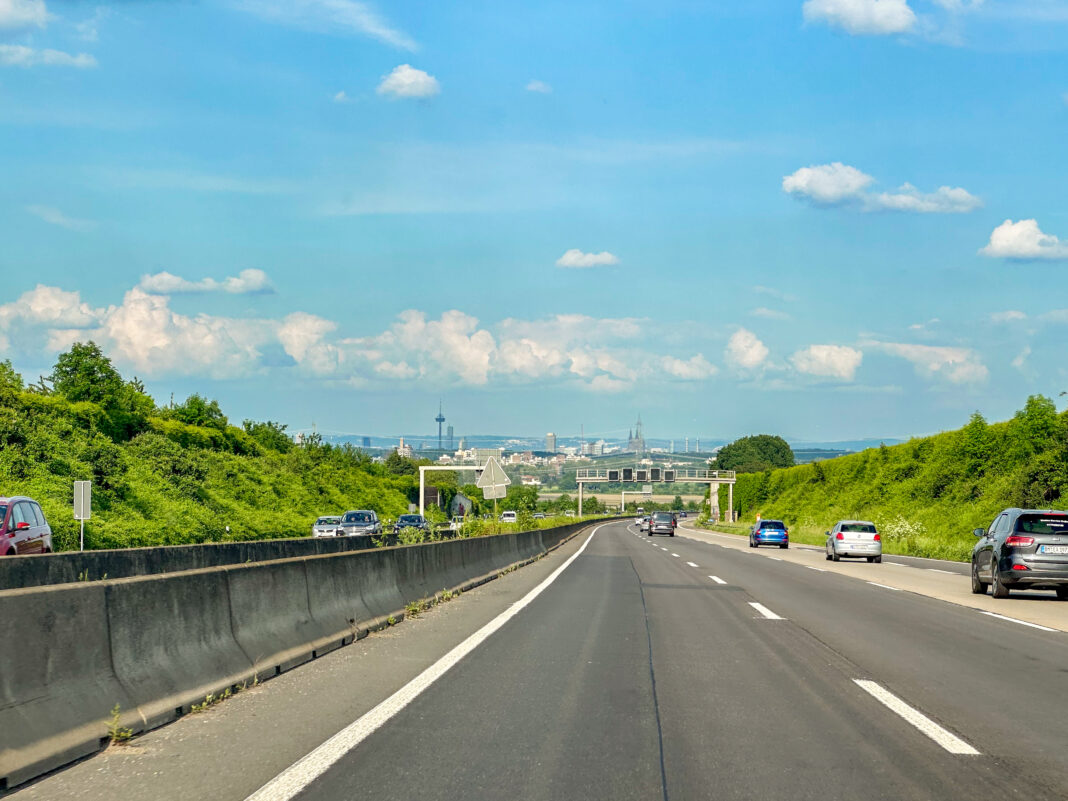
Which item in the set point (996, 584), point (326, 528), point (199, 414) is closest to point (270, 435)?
point (199, 414)

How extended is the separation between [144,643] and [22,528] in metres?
13.8

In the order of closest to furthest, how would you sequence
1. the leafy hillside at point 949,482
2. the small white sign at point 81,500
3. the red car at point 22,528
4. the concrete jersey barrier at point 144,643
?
1. the concrete jersey barrier at point 144,643
2. the red car at point 22,528
3. the small white sign at point 81,500
4. the leafy hillside at point 949,482

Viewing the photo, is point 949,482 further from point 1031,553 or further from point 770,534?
point 1031,553

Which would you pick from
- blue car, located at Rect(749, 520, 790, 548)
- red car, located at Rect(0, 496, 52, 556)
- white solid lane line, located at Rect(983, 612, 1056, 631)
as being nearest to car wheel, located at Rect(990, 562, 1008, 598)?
white solid lane line, located at Rect(983, 612, 1056, 631)

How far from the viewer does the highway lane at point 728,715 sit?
631 centimetres

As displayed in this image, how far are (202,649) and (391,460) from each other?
192 metres

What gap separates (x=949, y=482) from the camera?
197ft

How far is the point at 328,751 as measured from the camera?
694 cm

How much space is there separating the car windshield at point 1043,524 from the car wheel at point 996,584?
93 centimetres

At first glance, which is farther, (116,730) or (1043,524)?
(1043,524)

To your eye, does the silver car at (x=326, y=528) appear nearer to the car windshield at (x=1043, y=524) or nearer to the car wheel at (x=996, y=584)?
the car wheel at (x=996, y=584)

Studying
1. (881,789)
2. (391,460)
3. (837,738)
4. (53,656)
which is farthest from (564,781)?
(391,460)

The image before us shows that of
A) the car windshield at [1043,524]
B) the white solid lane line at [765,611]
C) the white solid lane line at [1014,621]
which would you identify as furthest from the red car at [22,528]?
the car windshield at [1043,524]

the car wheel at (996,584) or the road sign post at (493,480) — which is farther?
the road sign post at (493,480)
